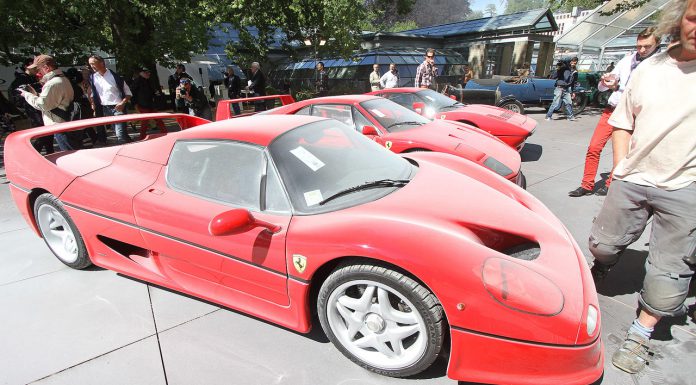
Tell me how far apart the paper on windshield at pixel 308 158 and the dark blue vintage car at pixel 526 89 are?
381 inches

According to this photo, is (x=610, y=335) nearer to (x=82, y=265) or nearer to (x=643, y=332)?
(x=643, y=332)

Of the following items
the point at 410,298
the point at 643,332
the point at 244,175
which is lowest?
the point at 643,332

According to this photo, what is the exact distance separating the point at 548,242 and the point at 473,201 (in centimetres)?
44

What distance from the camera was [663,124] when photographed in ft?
5.74

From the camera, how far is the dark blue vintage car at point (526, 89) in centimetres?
1073

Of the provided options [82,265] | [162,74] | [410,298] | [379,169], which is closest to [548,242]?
[410,298]

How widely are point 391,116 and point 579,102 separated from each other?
10.2 metres

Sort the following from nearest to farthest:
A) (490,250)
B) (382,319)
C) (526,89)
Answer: (490,250), (382,319), (526,89)

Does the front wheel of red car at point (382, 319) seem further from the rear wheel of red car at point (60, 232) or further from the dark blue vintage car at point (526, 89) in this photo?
the dark blue vintage car at point (526, 89)

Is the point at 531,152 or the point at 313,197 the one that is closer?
the point at 313,197

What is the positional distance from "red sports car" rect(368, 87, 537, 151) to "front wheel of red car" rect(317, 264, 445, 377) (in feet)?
14.6

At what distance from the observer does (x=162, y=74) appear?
20.1 metres

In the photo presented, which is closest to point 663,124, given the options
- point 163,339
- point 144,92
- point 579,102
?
point 163,339

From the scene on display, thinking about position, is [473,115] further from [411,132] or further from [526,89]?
[526,89]
